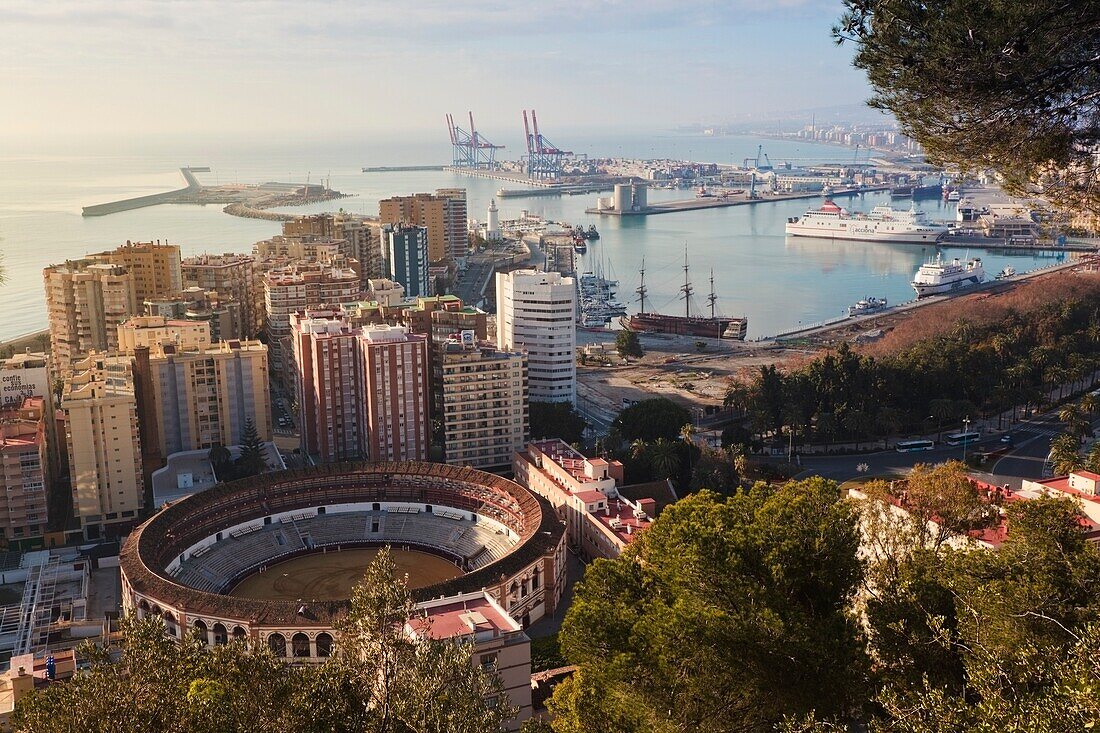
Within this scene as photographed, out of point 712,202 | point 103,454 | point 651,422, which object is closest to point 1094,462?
point 651,422

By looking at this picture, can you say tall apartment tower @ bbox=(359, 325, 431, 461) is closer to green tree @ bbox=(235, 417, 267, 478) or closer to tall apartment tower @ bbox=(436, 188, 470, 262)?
green tree @ bbox=(235, 417, 267, 478)

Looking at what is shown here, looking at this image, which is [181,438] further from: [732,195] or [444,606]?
[732,195]

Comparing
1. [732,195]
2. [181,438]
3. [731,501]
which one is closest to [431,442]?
[181,438]

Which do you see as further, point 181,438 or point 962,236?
point 962,236

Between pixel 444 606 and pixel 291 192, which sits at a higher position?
pixel 291 192

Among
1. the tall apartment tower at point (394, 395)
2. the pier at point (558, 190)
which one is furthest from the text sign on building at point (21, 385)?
the pier at point (558, 190)
